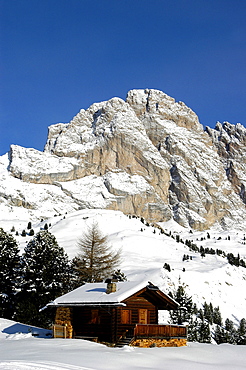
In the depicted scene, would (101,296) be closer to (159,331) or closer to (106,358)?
(159,331)

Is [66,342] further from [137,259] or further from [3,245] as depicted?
[137,259]

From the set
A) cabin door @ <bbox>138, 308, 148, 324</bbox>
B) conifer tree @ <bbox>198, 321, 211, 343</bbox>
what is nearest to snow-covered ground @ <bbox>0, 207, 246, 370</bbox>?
cabin door @ <bbox>138, 308, 148, 324</bbox>

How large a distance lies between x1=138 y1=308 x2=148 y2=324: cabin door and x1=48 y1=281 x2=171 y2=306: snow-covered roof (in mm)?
1631

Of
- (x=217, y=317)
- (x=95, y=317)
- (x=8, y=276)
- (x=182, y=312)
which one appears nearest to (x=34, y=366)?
(x=95, y=317)

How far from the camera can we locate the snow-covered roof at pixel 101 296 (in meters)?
22.5

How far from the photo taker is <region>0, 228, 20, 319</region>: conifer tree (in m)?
34.8

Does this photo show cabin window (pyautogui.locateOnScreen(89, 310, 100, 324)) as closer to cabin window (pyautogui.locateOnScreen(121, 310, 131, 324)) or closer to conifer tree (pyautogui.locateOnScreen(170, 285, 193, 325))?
cabin window (pyautogui.locateOnScreen(121, 310, 131, 324))

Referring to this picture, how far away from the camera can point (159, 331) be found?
22734 millimetres

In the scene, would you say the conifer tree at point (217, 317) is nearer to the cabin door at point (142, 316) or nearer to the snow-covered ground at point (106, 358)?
the snow-covered ground at point (106, 358)

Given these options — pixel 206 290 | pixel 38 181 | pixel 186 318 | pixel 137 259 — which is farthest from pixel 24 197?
pixel 186 318

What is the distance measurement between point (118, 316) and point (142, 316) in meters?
1.92

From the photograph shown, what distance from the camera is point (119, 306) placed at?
22.0m

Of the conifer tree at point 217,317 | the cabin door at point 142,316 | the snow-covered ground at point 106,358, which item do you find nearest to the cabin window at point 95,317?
the snow-covered ground at point 106,358

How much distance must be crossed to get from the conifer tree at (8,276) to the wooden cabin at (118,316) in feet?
37.6
